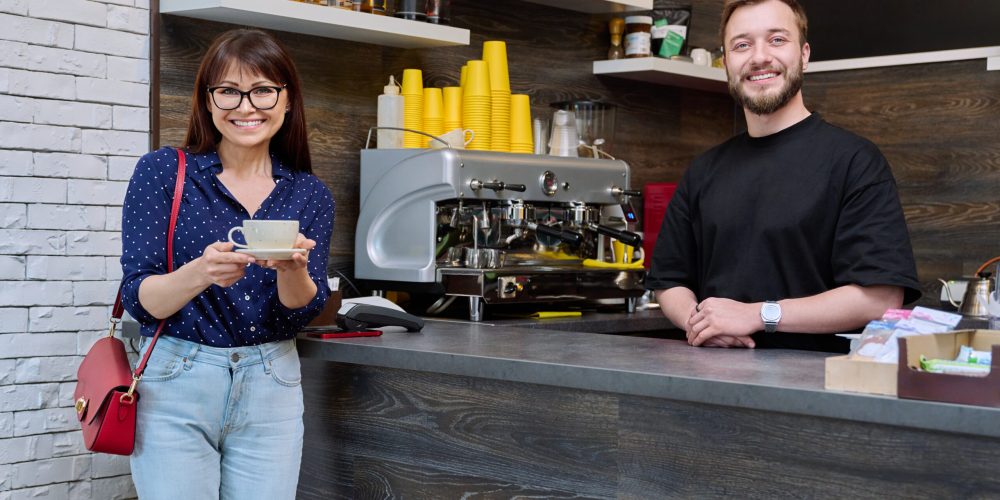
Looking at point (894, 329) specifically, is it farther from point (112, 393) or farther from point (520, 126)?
point (520, 126)

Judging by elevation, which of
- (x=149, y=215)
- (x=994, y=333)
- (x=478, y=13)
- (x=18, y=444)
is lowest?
(x=18, y=444)

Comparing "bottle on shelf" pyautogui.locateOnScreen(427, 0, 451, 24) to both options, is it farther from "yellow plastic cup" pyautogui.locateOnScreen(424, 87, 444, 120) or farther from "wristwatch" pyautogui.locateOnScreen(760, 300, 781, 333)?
"wristwatch" pyautogui.locateOnScreen(760, 300, 781, 333)

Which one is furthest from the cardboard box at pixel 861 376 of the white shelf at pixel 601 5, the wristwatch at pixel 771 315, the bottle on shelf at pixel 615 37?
the bottle on shelf at pixel 615 37

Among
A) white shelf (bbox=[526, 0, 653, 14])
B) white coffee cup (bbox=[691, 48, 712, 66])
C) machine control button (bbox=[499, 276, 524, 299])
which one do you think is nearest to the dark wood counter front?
machine control button (bbox=[499, 276, 524, 299])

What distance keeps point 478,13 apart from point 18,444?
1983mm

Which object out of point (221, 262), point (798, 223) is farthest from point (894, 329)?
point (221, 262)

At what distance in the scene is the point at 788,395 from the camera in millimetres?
1770

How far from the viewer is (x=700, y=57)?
4379mm

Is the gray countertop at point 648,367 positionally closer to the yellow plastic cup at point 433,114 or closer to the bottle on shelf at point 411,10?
the yellow plastic cup at point 433,114

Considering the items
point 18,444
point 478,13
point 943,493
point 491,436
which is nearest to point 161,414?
point 491,436

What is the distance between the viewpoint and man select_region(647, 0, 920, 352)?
7.80ft

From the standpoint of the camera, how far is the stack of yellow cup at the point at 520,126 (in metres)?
3.51

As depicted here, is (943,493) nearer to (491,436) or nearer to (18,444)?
(491,436)

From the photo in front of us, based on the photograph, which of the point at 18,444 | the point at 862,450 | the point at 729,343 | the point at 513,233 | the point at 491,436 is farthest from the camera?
the point at 513,233
